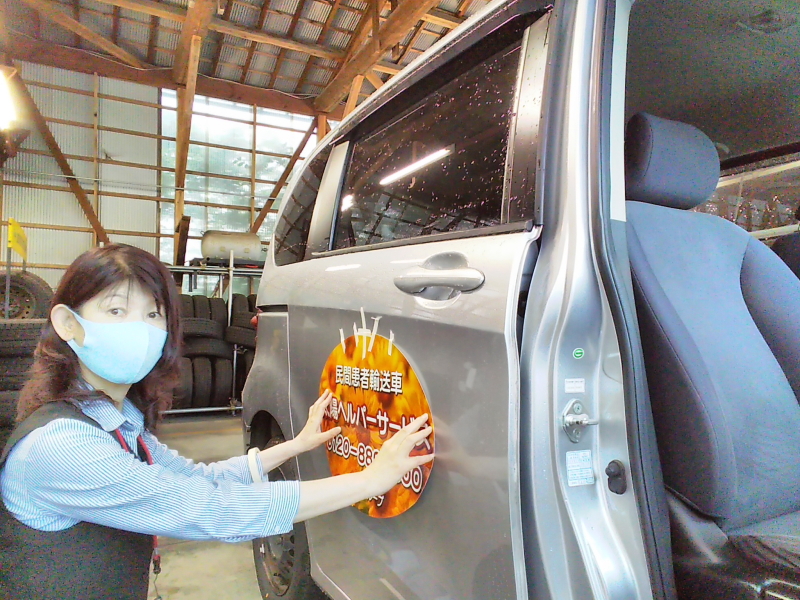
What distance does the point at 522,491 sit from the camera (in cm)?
81

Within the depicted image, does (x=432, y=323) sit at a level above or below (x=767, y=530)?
above

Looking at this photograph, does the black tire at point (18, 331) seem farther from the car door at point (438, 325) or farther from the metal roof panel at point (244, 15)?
the metal roof panel at point (244, 15)

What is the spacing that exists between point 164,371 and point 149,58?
10746 millimetres

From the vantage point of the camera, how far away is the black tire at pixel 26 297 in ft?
20.5

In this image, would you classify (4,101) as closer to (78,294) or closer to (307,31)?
(307,31)

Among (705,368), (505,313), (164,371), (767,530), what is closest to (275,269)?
(164,371)

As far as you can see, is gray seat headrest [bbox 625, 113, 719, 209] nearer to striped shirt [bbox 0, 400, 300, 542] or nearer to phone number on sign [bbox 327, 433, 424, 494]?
phone number on sign [bbox 327, 433, 424, 494]

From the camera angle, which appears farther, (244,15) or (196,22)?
(244,15)

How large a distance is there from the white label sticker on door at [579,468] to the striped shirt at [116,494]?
1.57 ft

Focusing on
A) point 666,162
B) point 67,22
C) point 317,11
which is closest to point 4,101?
point 67,22

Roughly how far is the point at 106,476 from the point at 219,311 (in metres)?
4.94

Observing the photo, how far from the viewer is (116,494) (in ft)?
2.87

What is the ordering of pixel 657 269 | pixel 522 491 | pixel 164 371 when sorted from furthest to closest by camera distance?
1. pixel 164 371
2. pixel 657 269
3. pixel 522 491

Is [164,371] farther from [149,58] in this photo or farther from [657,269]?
[149,58]
